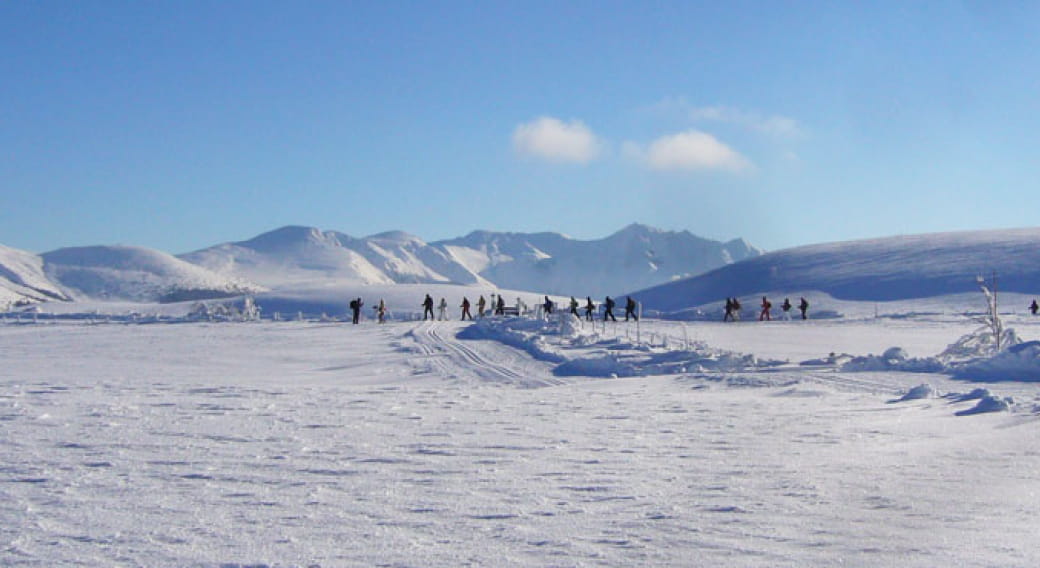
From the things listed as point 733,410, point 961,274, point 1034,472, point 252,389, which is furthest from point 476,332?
point 961,274

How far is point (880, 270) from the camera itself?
81938 millimetres

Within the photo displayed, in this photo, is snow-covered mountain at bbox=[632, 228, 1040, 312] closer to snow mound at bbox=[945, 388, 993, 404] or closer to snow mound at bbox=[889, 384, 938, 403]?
snow mound at bbox=[889, 384, 938, 403]

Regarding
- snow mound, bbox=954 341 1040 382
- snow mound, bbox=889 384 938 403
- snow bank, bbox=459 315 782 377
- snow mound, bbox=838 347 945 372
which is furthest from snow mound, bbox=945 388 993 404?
snow bank, bbox=459 315 782 377

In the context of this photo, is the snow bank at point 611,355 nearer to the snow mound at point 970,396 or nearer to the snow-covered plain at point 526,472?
the snow-covered plain at point 526,472

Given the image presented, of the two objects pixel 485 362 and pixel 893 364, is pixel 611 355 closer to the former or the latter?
pixel 485 362

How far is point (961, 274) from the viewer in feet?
250

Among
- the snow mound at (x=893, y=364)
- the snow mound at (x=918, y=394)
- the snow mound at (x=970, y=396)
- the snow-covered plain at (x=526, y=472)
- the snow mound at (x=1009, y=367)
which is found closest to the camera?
the snow-covered plain at (x=526, y=472)

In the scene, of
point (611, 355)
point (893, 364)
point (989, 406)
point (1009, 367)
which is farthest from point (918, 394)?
point (611, 355)

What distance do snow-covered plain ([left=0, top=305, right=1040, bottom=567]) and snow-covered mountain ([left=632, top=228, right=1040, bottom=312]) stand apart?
60793 mm

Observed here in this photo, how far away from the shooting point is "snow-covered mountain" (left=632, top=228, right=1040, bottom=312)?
7331 centimetres

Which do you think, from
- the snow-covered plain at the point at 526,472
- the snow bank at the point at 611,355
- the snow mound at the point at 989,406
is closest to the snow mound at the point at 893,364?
the snow-covered plain at the point at 526,472

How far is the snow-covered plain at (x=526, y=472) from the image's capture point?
548cm

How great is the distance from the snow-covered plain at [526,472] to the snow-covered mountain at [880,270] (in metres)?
60.8

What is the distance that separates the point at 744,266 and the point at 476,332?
71138 millimetres
